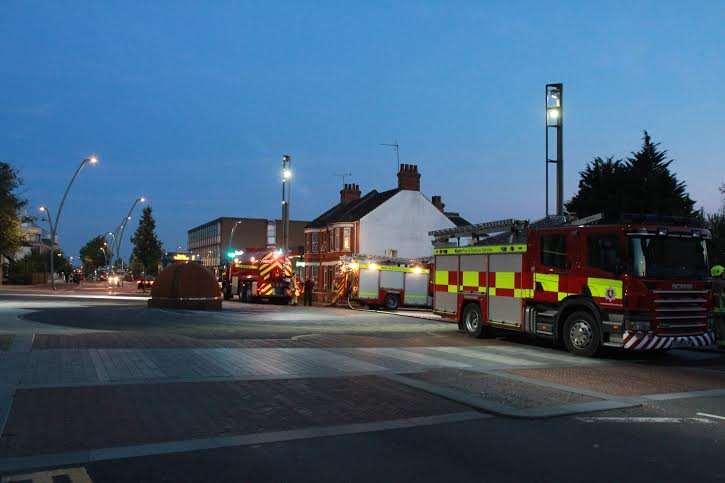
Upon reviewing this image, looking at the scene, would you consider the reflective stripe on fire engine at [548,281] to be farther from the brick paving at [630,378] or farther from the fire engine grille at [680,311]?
the brick paving at [630,378]

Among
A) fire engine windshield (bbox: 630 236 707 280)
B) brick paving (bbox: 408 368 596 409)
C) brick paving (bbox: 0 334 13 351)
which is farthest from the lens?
fire engine windshield (bbox: 630 236 707 280)

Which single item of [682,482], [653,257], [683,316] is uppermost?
[653,257]

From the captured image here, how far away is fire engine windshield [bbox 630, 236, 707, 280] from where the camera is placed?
13500 millimetres

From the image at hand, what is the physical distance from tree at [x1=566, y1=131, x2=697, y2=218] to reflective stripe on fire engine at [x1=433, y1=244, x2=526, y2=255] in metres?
17.1

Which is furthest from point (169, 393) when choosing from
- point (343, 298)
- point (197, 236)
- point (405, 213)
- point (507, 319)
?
point (197, 236)

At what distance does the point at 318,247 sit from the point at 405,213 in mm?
9285

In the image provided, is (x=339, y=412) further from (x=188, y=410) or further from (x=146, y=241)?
(x=146, y=241)

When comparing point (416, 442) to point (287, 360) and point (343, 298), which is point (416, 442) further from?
point (343, 298)

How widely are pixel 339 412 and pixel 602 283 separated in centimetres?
795

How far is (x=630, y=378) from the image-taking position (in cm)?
1170

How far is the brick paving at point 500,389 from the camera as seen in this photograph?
905 cm

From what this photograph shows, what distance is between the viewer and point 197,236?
494 ft

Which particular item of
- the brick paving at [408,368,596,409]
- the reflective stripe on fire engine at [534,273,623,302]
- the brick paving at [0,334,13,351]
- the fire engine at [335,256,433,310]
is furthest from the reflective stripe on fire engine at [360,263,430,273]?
the brick paving at [408,368,596,409]

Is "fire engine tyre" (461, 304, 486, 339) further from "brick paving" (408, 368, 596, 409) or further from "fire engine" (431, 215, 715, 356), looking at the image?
"brick paving" (408, 368, 596, 409)
